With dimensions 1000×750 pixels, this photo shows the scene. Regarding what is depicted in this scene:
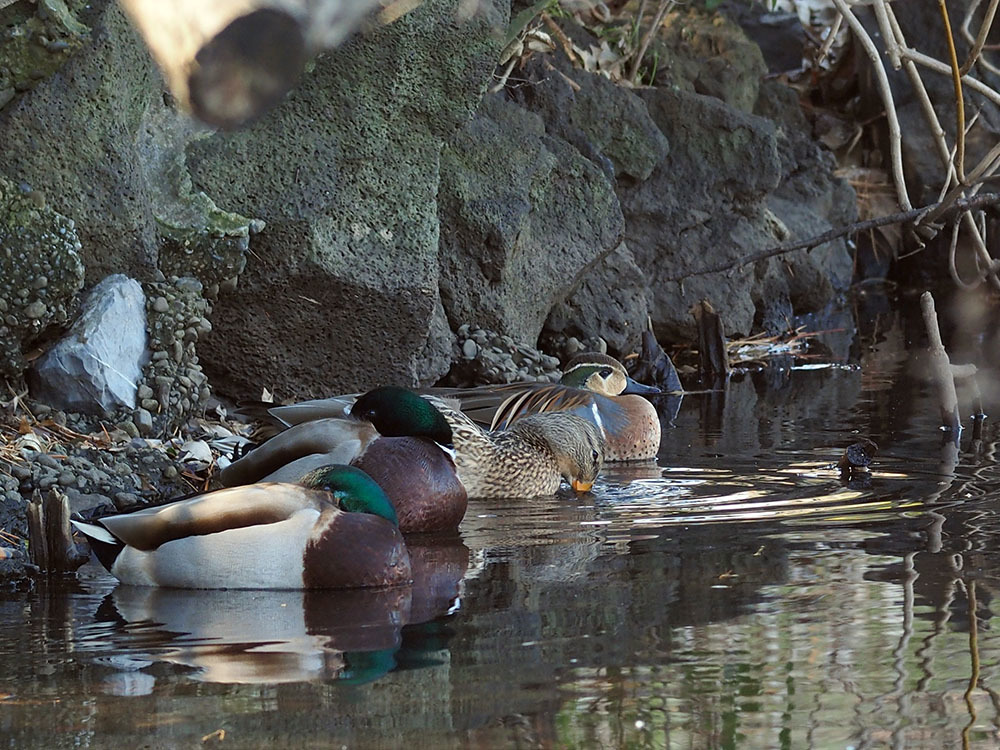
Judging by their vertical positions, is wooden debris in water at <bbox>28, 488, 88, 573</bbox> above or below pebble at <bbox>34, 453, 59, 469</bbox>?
below

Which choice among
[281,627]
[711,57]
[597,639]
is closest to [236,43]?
[281,627]

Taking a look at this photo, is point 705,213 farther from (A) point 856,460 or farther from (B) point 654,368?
(A) point 856,460

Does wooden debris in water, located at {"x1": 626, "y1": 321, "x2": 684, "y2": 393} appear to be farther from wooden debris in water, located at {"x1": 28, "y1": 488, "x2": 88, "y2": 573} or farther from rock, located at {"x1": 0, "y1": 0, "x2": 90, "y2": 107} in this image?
wooden debris in water, located at {"x1": 28, "y1": 488, "x2": 88, "y2": 573}

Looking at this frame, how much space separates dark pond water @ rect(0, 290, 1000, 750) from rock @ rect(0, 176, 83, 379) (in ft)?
5.09

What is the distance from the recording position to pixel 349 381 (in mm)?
7402

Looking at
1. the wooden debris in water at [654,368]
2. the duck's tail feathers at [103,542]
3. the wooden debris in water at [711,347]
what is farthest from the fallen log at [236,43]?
→ the wooden debris in water at [711,347]

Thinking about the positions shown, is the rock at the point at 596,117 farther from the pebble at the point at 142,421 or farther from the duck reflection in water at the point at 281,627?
the duck reflection in water at the point at 281,627

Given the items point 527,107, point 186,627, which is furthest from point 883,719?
point 527,107

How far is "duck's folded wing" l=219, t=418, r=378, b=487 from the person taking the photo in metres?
5.17

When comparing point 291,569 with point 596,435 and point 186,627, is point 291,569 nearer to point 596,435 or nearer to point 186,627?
point 186,627

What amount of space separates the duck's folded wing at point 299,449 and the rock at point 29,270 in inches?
38.8

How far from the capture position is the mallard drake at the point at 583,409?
677 cm

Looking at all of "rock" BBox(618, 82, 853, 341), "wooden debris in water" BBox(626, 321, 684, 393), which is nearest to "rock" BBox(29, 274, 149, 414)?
"wooden debris in water" BBox(626, 321, 684, 393)

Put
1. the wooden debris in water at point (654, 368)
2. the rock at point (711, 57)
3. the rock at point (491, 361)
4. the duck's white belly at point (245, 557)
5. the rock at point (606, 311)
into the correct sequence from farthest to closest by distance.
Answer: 1. the rock at point (711, 57)
2. the rock at point (606, 311)
3. the wooden debris in water at point (654, 368)
4. the rock at point (491, 361)
5. the duck's white belly at point (245, 557)
